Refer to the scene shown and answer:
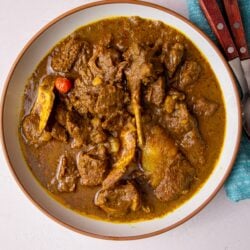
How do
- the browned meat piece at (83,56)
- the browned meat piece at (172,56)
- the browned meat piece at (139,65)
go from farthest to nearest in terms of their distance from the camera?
the browned meat piece at (83,56) < the browned meat piece at (172,56) < the browned meat piece at (139,65)

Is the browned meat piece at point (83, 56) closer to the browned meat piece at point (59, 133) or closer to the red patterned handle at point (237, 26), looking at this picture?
the browned meat piece at point (59, 133)

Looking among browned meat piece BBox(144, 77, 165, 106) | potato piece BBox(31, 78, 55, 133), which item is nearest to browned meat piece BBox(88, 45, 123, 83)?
browned meat piece BBox(144, 77, 165, 106)

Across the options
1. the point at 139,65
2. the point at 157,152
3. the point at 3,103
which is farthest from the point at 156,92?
the point at 3,103

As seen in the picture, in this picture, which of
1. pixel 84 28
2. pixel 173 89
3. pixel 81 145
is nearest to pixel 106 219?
pixel 81 145

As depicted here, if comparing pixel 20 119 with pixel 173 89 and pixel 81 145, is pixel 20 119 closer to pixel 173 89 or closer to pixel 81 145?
pixel 81 145

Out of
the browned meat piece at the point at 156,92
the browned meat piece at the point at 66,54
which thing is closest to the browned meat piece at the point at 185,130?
the browned meat piece at the point at 156,92
